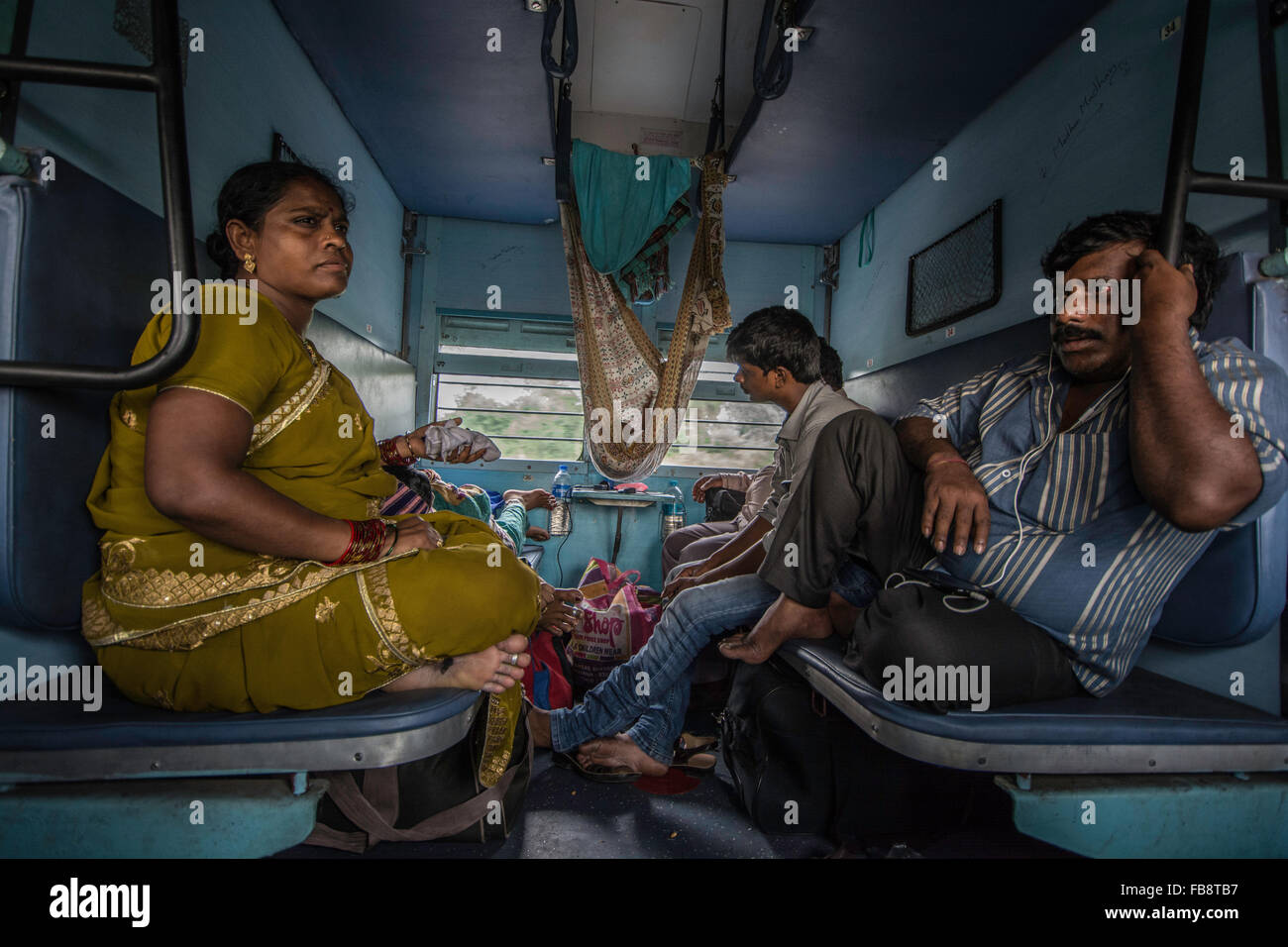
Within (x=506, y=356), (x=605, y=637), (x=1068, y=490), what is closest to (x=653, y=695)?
(x=605, y=637)

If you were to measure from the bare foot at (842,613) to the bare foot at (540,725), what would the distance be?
0.90m

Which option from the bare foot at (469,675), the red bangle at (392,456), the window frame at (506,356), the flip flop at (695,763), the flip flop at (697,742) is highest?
the window frame at (506,356)

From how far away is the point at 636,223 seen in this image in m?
3.07

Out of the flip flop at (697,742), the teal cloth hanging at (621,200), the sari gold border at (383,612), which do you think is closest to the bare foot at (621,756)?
the flip flop at (697,742)

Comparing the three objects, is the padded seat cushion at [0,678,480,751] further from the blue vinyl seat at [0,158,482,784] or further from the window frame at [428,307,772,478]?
the window frame at [428,307,772,478]

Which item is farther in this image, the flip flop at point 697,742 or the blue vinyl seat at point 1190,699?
the flip flop at point 697,742

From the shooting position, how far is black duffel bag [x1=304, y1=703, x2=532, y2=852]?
131 centimetres

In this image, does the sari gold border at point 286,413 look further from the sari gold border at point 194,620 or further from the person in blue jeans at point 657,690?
the person in blue jeans at point 657,690

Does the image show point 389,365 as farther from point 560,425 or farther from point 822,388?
point 822,388

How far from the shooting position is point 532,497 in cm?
374

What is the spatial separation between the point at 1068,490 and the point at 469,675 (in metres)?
1.25

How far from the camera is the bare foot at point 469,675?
44.2 inches

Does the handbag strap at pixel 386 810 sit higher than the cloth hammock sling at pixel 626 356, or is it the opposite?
the cloth hammock sling at pixel 626 356
